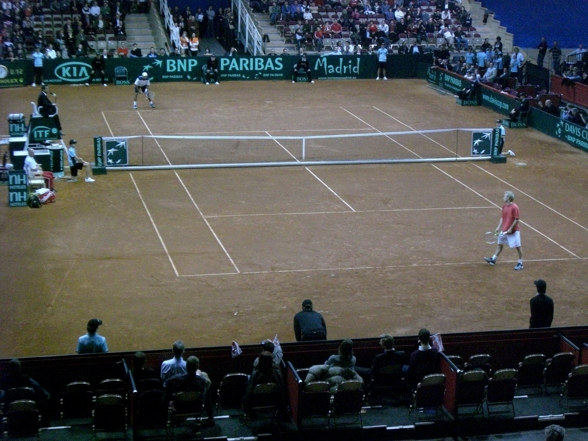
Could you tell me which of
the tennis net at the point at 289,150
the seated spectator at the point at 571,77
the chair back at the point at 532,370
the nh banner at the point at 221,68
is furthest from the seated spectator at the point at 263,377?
the nh banner at the point at 221,68

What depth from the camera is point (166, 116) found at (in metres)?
38.0

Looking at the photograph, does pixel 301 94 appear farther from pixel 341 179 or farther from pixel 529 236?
pixel 529 236

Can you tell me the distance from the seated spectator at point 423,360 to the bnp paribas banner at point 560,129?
21.7m

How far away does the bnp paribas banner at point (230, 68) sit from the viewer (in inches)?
1781

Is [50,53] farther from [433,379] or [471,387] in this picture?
[471,387]

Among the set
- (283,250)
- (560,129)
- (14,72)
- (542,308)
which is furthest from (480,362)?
(14,72)

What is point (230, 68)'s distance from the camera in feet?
158

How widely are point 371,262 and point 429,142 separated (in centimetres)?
1365

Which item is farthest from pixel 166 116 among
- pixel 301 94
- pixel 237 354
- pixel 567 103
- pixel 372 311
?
pixel 237 354

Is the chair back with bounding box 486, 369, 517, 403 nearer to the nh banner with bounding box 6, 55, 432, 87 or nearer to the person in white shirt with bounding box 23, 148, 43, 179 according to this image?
the person in white shirt with bounding box 23, 148, 43, 179

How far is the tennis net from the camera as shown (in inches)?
1175

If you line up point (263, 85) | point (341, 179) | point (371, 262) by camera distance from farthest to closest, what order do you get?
1. point (263, 85)
2. point (341, 179)
3. point (371, 262)

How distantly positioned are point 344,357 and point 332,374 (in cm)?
30

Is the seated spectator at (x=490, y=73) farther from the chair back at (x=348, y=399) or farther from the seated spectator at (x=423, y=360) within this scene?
the chair back at (x=348, y=399)
